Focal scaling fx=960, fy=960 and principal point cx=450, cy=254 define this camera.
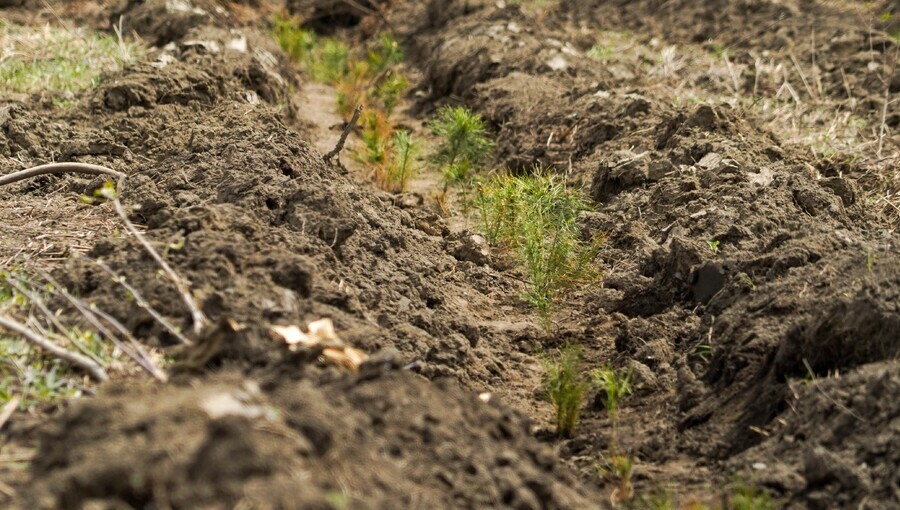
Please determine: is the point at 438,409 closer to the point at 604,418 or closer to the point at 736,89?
the point at 604,418

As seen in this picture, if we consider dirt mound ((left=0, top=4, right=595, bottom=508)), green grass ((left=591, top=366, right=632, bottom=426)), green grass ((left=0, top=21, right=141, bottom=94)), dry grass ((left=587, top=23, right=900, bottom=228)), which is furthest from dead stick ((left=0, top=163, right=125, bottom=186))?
dry grass ((left=587, top=23, right=900, bottom=228))

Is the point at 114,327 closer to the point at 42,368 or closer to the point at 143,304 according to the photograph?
the point at 143,304

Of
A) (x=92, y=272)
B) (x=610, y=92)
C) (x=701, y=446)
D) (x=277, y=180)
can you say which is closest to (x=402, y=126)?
(x=610, y=92)

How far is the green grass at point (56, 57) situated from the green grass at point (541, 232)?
290 centimetres

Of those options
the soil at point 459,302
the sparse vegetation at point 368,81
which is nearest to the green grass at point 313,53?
the sparse vegetation at point 368,81

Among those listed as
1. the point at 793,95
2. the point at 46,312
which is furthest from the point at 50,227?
the point at 793,95

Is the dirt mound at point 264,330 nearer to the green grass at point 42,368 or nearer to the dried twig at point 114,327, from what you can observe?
the dried twig at point 114,327

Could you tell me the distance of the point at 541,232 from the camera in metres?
4.91

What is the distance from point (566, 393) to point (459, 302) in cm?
105

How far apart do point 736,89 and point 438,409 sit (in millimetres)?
4773

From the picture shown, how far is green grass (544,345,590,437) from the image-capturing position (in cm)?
359

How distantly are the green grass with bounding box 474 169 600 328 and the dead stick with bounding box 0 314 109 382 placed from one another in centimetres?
210

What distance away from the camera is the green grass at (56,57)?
6.27 metres

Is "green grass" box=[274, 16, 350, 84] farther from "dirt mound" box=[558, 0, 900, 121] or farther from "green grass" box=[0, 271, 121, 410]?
"green grass" box=[0, 271, 121, 410]
